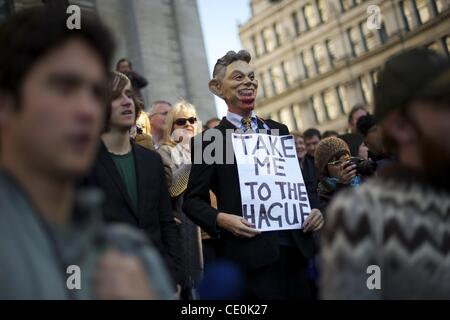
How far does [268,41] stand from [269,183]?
53.0 metres

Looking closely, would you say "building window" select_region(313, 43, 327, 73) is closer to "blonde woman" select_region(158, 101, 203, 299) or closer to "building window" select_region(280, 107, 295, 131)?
"building window" select_region(280, 107, 295, 131)

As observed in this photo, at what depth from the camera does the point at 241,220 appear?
355 centimetres

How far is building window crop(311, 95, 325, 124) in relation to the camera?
49.6 m

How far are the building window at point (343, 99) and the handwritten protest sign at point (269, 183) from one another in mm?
44440

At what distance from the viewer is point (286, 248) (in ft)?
12.3

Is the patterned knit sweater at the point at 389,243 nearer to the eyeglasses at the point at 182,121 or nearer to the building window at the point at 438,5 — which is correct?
the eyeglasses at the point at 182,121

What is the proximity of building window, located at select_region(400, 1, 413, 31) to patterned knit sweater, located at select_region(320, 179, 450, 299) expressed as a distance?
1670 inches

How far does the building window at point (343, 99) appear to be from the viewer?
47156 millimetres

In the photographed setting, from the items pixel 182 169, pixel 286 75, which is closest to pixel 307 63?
pixel 286 75

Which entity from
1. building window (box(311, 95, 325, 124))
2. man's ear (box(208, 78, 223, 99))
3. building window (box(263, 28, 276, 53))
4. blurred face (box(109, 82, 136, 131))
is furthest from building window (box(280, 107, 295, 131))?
blurred face (box(109, 82, 136, 131))

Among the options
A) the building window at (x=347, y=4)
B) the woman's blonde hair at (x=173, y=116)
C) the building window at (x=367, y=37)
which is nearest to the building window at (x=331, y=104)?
the building window at (x=367, y=37)
